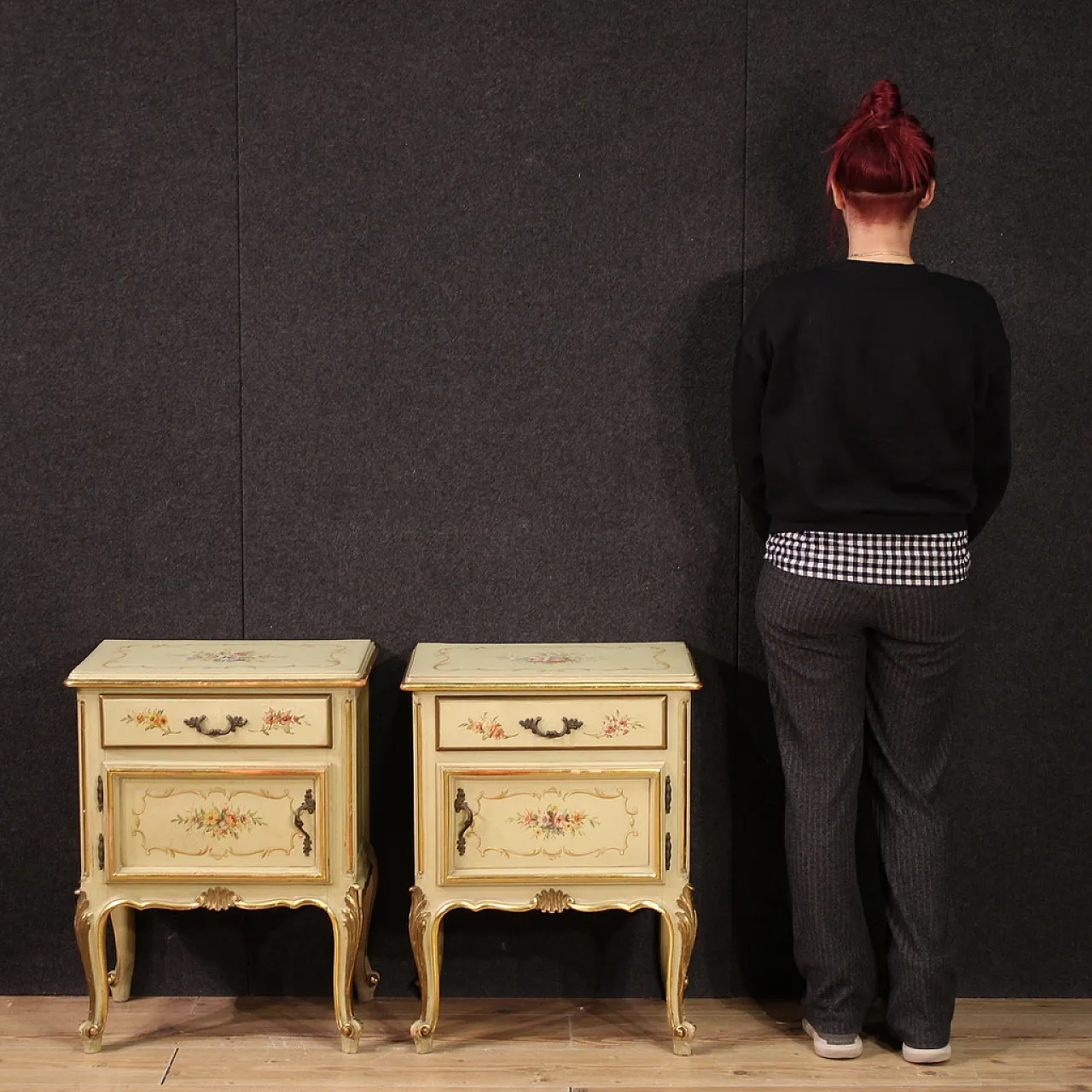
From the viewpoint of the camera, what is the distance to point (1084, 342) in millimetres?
2871

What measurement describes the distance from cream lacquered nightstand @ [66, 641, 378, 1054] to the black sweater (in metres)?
0.93

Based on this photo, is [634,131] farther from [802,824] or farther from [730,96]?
[802,824]

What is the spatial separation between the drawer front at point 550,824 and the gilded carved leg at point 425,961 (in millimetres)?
77

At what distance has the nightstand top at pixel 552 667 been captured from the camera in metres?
2.60

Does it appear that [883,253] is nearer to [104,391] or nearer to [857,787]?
[857,787]

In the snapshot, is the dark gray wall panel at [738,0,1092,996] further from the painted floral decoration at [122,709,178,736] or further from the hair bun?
the painted floral decoration at [122,709,178,736]

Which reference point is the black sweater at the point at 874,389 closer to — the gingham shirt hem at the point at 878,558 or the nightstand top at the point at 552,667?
the gingham shirt hem at the point at 878,558

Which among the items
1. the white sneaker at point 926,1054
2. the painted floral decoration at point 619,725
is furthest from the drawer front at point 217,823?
the white sneaker at point 926,1054

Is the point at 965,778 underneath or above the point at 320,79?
underneath

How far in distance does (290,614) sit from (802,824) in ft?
3.66

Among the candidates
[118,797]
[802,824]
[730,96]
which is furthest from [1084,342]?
[118,797]

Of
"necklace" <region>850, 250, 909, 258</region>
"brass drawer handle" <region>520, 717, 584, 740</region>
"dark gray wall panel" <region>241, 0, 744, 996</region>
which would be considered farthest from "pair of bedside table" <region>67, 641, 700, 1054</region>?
"necklace" <region>850, 250, 909, 258</region>

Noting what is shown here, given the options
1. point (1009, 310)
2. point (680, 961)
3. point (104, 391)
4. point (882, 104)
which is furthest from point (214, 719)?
point (1009, 310)

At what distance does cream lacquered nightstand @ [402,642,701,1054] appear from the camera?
2.62 meters
